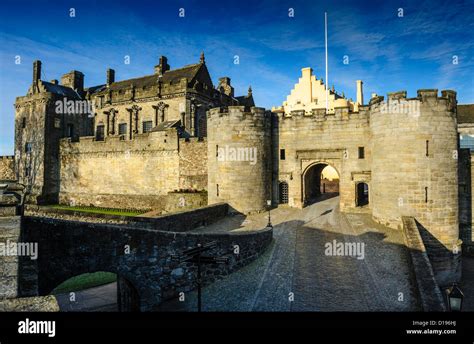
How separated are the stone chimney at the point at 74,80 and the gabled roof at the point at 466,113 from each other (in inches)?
1840

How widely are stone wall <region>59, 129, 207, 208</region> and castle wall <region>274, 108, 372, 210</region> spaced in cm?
699

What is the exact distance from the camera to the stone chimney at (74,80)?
135 ft

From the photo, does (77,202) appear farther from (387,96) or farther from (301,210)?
(387,96)

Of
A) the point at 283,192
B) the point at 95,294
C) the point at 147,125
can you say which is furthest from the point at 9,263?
the point at 147,125

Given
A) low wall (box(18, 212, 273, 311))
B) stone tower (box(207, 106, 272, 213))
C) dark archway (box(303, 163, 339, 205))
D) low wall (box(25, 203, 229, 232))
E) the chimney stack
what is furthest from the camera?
the chimney stack

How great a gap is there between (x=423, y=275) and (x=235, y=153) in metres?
13.8

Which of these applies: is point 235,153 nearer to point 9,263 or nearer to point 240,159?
point 240,159

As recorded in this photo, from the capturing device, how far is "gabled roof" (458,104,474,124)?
3450 centimetres

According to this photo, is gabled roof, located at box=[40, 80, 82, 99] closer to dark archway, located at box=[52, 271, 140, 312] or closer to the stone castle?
the stone castle

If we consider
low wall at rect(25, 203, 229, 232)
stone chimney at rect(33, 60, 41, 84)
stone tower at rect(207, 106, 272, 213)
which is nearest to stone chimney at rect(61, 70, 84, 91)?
stone chimney at rect(33, 60, 41, 84)

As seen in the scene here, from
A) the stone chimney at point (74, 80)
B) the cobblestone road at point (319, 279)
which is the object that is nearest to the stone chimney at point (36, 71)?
the stone chimney at point (74, 80)

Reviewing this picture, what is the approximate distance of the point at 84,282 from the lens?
1894 centimetres

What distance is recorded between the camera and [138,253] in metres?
9.57

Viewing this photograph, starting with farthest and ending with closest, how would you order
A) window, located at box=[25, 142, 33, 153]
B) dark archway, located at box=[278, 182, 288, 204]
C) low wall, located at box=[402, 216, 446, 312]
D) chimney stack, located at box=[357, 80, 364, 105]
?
1. chimney stack, located at box=[357, 80, 364, 105]
2. window, located at box=[25, 142, 33, 153]
3. dark archway, located at box=[278, 182, 288, 204]
4. low wall, located at box=[402, 216, 446, 312]
